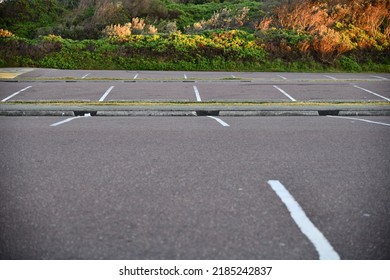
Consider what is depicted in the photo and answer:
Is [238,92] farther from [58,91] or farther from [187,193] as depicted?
[187,193]

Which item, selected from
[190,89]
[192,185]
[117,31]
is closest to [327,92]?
[190,89]

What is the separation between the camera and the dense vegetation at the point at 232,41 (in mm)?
26000

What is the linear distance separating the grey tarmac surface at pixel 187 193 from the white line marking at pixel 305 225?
64mm

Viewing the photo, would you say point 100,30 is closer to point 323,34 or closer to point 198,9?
point 198,9

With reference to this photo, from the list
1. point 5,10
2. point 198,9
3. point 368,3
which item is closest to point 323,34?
point 368,3

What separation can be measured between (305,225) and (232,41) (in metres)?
23.1

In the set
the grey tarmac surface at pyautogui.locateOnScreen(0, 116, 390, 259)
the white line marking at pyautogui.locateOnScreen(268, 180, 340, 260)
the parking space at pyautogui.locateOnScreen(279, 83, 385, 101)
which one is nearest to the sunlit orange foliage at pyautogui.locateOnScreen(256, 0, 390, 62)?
the parking space at pyautogui.locateOnScreen(279, 83, 385, 101)

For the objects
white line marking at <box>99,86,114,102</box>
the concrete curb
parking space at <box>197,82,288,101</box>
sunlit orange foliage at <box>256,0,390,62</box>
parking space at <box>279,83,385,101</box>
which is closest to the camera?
the concrete curb

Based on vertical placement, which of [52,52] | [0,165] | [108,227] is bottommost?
[52,52]

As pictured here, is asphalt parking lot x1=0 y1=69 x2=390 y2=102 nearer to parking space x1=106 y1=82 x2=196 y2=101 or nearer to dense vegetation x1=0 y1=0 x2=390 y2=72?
parking space x1=106 y1=82 x2=196 y2=101

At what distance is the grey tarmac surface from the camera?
396 cm

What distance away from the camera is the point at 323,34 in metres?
27.0

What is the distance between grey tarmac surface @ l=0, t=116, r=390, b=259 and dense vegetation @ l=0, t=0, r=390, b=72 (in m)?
17.1

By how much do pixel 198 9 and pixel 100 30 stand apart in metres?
9.07
